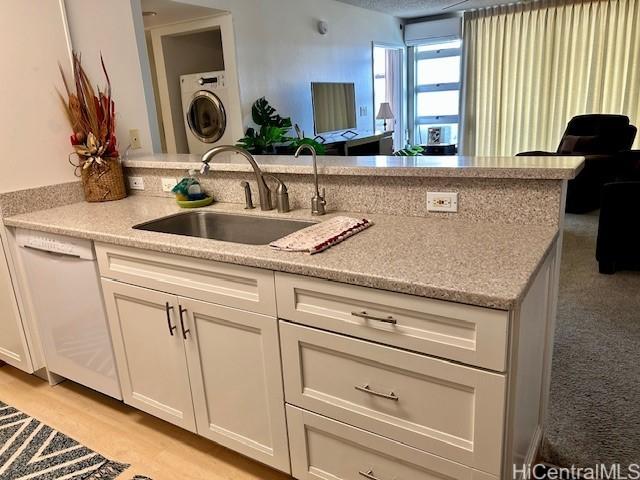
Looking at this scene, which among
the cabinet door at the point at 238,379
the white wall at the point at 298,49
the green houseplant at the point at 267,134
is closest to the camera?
the cabinet door at the point at 238,379

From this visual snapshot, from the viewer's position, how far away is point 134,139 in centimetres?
254

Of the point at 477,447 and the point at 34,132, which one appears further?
the point at 34,132

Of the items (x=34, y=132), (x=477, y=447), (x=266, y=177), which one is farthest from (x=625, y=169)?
(x=34, y=132)

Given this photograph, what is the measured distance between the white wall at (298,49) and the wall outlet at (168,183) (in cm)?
242

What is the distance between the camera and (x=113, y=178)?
234 cm

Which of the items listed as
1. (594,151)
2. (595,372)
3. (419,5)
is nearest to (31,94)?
(595,372)

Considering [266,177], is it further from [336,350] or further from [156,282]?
[336,350]

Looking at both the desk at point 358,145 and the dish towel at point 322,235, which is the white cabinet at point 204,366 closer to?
the dish towel at point 322,235

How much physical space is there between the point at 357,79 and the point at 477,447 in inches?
233

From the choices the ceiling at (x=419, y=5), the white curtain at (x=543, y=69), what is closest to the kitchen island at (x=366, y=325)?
the ceiling at (x=419, y=5)

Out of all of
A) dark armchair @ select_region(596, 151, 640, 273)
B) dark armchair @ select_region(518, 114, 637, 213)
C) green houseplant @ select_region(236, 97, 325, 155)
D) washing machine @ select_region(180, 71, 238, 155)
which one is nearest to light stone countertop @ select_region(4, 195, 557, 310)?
dark armchair @ select_region(596, 151, 640, 273)

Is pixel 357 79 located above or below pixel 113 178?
above

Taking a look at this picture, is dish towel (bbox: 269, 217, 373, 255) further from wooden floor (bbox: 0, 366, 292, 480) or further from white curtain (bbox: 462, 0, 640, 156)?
white curtain (bbox: 462, 0, 640, 156)

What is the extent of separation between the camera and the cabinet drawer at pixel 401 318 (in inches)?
42.3
